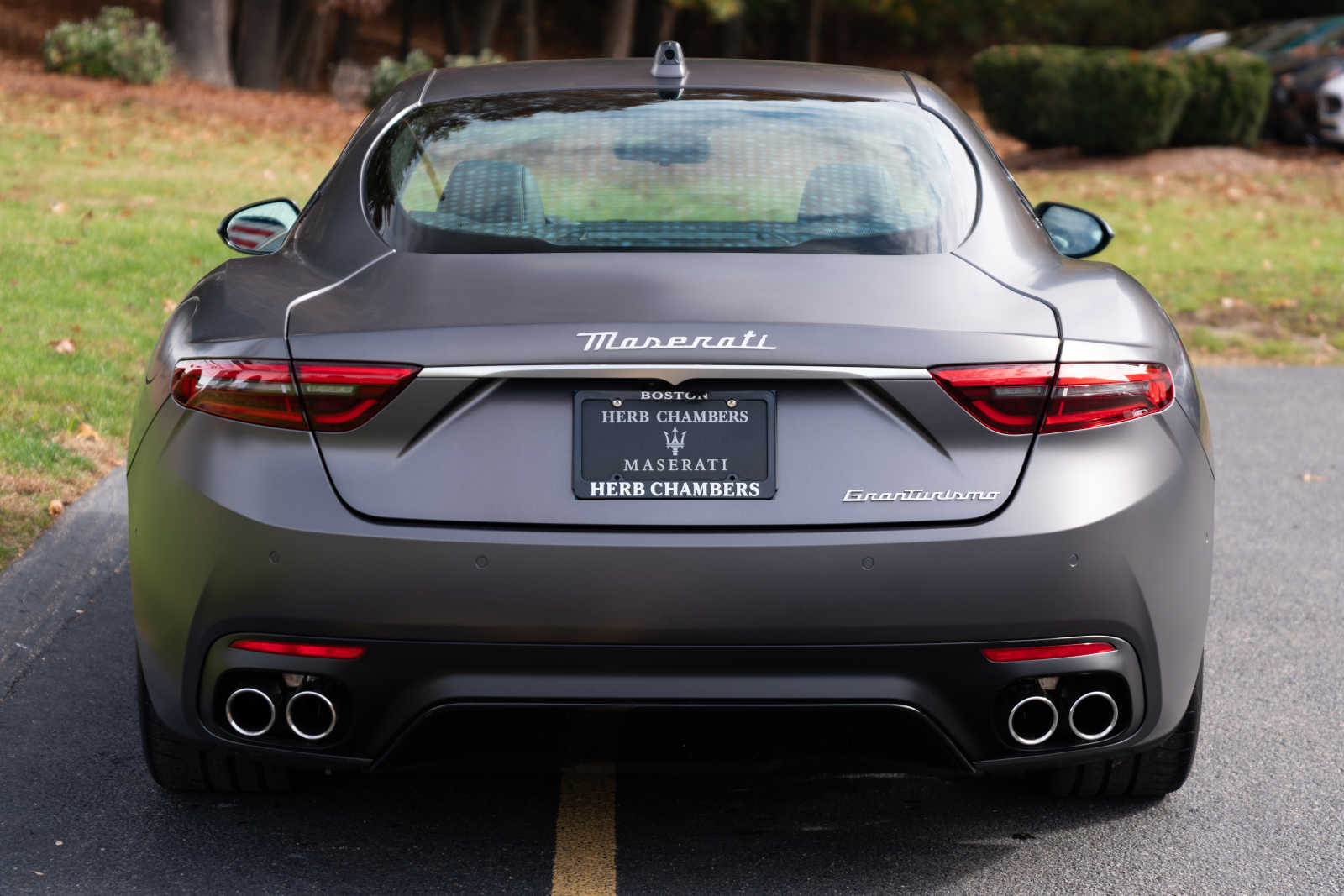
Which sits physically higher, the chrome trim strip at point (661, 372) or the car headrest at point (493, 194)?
the chrome trim strip at point (661, 372)

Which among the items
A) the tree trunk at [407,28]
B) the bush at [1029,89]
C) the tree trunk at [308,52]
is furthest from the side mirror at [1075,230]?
the tree trunk at [407,28]

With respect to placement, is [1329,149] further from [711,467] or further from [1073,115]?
[711,467]

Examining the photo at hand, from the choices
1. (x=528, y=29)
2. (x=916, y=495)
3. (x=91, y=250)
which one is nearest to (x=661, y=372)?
(x=916, y=495)

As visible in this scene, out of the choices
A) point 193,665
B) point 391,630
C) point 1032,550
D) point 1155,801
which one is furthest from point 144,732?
point 1155,801

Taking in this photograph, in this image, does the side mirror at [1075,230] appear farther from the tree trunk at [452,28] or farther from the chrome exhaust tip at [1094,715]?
the tree trunk at [452,28]

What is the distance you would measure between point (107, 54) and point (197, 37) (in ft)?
9.45

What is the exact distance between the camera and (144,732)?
12.0ft

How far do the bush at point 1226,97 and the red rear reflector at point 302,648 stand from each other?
1857cm

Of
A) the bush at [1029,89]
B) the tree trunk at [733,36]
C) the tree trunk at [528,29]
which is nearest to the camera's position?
the bush at [1029,89]

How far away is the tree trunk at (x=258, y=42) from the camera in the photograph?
28688 mm

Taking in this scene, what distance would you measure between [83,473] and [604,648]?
408 centimetres

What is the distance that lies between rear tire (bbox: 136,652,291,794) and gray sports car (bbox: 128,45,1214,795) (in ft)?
1.26

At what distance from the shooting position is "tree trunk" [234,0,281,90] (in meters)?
28.7

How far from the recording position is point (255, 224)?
4586mm
